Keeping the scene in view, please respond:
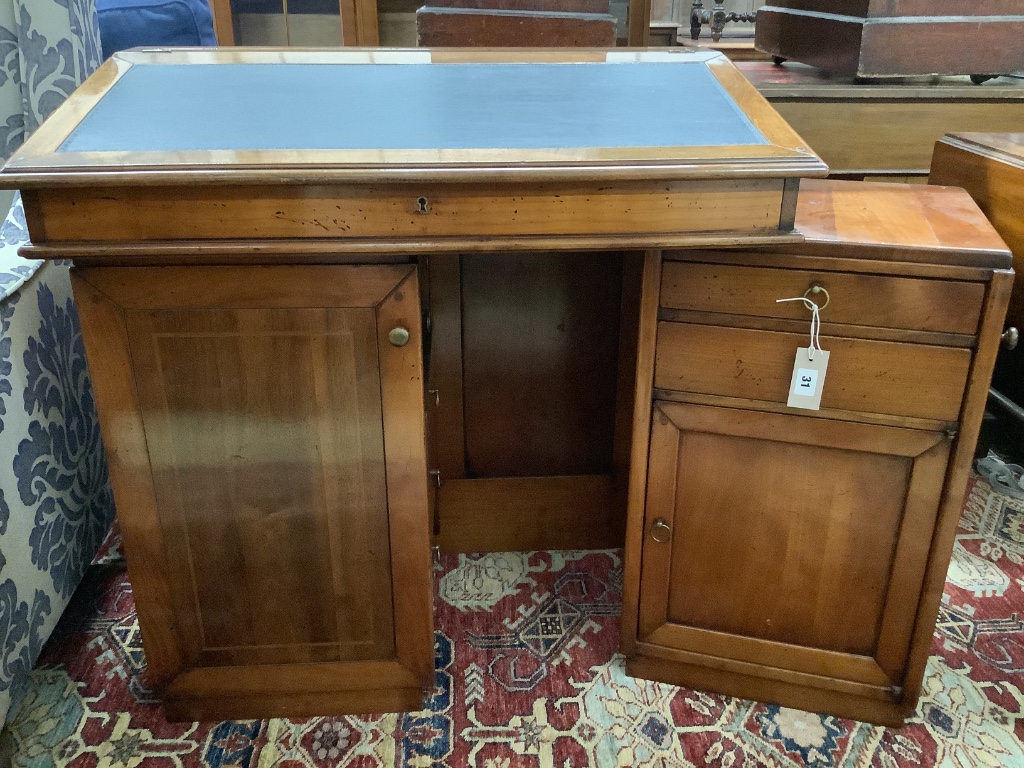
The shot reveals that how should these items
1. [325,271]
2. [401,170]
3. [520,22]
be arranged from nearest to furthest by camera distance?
1. [401,170]
2. [325,271]
3. [520,22]

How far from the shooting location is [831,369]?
1.18 meters

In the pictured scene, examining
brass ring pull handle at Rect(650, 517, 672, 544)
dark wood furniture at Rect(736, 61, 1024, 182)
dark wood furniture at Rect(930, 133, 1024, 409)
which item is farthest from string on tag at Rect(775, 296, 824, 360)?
dark wood furniture at Rect(736, 61, 1024, 182)

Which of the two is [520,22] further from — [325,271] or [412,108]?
[325,271]

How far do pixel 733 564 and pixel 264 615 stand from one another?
0.75 metres

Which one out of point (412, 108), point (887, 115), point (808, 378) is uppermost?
point (412, 108)

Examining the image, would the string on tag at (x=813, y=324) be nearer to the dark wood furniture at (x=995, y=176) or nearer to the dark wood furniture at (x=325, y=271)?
the dark wood furniture at (x=325, y=271)

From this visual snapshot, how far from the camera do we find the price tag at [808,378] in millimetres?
1166

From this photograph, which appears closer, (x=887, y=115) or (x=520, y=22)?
(x=520, y=22)

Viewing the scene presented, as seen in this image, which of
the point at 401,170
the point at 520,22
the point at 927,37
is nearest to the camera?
the point at 401,170

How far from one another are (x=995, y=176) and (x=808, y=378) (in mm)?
830

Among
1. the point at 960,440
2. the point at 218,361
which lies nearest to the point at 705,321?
the point at 960,440

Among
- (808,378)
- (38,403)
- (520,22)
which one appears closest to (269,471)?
(38,403)

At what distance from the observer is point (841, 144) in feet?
6.37

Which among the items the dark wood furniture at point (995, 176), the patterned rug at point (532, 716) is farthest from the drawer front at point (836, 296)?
the patterned rug at point (532, 716)
